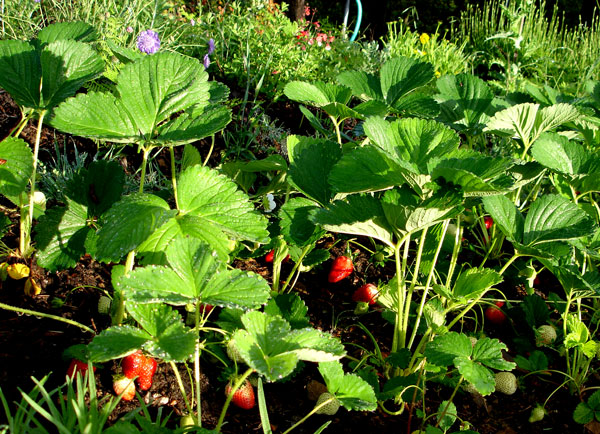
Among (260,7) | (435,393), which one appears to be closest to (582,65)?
(260,7)

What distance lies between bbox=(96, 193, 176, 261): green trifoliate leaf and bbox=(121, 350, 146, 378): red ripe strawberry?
0.29 metres

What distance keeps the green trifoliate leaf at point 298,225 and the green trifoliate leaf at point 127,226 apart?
0.96 feet

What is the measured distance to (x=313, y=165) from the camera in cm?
137

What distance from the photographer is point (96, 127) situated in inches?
43.5

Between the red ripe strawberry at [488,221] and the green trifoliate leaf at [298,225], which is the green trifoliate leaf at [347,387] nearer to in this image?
the green trifoliate leaf at [298,225]

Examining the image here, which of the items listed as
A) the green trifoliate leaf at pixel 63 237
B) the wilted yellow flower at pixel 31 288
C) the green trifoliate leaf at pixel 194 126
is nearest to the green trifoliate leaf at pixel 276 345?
the green trifoliate leaf at pixel 194 126

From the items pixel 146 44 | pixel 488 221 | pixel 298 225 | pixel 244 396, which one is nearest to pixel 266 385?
pixel 244 396

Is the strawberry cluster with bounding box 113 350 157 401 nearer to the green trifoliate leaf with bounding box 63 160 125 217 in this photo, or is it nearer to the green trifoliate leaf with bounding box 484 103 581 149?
the green trifoliate leaf with bounding box 63 160 125 217

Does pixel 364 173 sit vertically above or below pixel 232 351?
above

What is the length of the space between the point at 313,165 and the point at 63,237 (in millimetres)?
592

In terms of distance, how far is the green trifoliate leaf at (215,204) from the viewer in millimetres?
1113

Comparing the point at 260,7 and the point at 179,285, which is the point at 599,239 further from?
the point at 260,7

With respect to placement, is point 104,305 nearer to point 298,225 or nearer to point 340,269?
point 298,225

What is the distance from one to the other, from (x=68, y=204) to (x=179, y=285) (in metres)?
0.45
